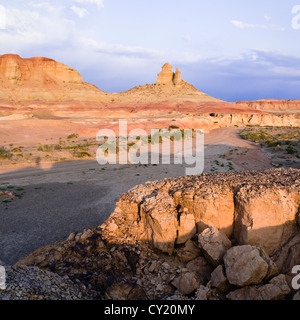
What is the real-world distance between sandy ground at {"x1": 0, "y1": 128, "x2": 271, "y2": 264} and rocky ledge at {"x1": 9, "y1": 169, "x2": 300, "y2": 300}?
229 centimetres

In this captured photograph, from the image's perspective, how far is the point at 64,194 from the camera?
40.3 ft

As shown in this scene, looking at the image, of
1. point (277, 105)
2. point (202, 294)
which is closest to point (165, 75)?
point (277, 105)

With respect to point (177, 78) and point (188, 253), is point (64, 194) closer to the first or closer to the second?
point (188, 253)

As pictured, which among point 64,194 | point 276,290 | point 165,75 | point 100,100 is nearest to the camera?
point 276,290

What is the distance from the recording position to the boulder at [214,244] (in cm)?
454

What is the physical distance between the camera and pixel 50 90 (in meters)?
76.7

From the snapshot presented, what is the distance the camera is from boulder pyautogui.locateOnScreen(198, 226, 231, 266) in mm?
4535

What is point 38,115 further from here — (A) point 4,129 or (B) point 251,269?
(B) point 251,269

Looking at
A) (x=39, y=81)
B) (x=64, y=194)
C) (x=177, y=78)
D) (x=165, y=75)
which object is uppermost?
(x=165, y=75)

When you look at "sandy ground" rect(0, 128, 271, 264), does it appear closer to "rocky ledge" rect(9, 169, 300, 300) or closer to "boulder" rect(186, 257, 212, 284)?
"rocky ledge" rect(9, 169, 300, 300)

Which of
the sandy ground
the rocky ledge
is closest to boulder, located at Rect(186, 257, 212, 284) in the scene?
the rocky ledge

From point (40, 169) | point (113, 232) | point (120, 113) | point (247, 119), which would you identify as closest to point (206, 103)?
point (247, 119)

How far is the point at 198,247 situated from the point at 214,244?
0.52 meters
